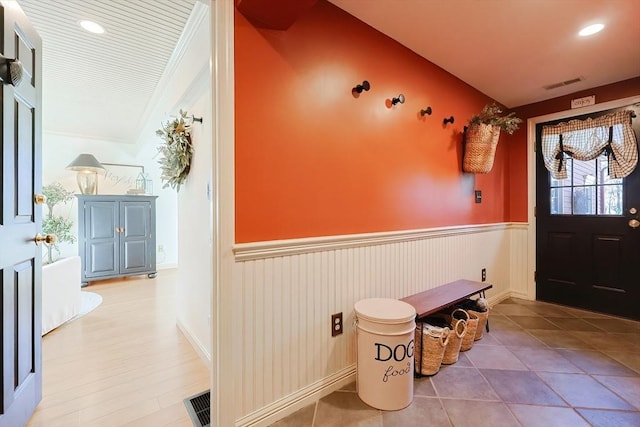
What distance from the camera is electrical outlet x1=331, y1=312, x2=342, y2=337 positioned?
1.73 meters

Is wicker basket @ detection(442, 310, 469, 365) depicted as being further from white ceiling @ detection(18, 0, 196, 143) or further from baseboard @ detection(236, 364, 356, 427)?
white ceiling @ detection(18, 0, 196, 143)

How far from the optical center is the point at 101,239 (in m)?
4.24

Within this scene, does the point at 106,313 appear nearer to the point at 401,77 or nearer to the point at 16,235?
the point at 16,235

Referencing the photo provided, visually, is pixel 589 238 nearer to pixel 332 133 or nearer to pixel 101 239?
pixel 332 133

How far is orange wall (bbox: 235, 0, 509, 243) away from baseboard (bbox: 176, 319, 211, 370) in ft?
4.02

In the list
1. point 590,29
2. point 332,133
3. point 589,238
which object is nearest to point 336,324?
point 332,133

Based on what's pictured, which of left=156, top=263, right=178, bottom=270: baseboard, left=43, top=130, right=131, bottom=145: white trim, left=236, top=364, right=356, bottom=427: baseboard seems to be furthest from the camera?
left=156, top=263, right=178, bottom=270: baseboard

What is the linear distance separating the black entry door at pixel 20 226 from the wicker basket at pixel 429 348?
2.12 m

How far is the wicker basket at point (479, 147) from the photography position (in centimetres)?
260

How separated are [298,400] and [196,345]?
111 centimetres

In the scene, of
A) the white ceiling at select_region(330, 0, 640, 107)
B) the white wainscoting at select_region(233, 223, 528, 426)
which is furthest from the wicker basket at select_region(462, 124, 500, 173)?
the white wainscoting at select_region(233, 223, 528, 426)

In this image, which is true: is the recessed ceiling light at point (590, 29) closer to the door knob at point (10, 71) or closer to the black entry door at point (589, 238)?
the black entry door at point (589, 238)

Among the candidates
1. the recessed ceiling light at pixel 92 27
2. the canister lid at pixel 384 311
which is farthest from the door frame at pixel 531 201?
the recessed ceiling light at pixel 92 27

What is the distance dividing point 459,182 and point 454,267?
825mm
